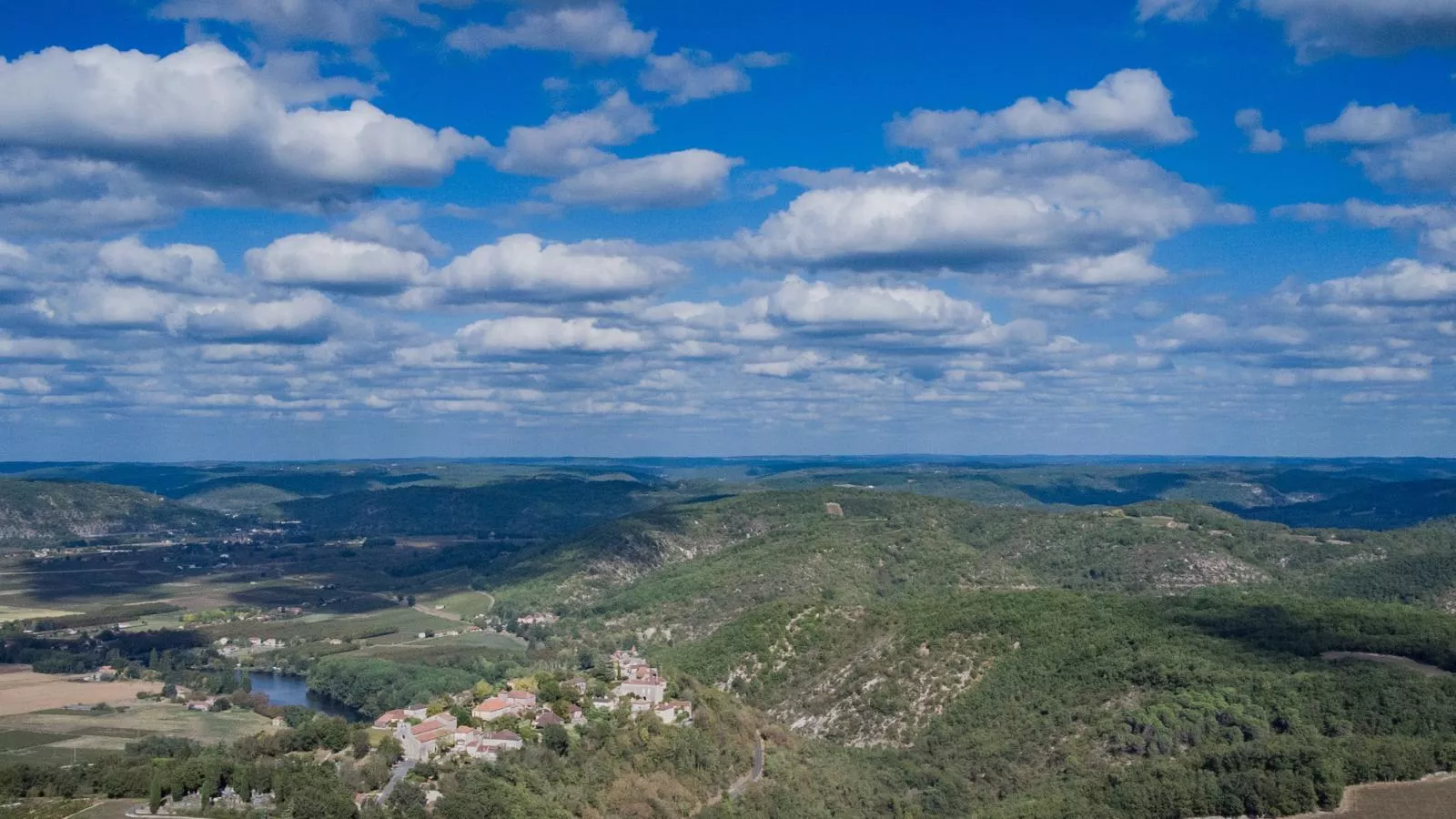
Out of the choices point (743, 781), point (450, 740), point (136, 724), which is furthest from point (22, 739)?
point (743, 781)

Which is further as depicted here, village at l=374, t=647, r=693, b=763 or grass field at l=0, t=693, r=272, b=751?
grass field at l=0, t=693, r=272, b=751

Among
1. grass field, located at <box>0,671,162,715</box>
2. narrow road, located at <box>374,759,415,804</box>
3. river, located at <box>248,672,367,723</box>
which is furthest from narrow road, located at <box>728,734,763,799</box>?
grass field, located at <box>0,671,162,715</box>

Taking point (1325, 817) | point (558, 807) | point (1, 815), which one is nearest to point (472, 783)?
point (558, 807)

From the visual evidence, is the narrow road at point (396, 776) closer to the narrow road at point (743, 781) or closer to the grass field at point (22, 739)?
the narrow road at point (743, 781)

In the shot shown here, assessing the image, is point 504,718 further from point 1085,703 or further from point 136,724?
point 136,724

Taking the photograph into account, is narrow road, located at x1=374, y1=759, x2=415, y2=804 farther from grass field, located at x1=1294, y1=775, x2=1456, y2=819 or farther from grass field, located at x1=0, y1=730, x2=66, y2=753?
grass field, located at x1=0, y1=730, x2=66, y2=753

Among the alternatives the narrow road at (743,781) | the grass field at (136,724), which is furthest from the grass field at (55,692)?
the narrow road at (743,781)
